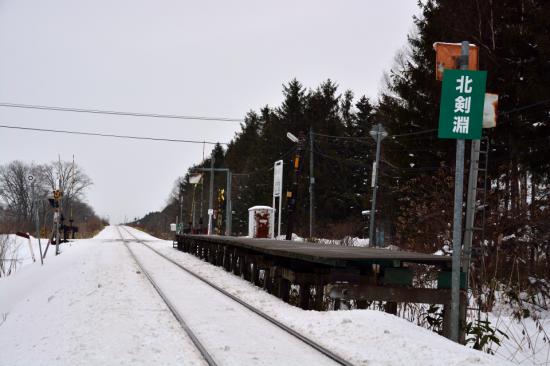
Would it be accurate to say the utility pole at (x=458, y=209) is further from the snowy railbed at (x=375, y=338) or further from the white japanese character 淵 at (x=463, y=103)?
the snowy railbed at (x=375, y=338)

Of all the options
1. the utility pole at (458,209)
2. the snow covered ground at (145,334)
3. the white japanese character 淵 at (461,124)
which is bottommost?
the snow covered ground at (145,334)

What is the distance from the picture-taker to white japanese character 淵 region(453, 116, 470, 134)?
22.6 feet

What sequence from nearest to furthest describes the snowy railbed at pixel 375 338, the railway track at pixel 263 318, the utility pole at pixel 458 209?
the railway track at pixel 263 318
the snowy railbed at pixel 375 338
the utility pole at pixel 458 209

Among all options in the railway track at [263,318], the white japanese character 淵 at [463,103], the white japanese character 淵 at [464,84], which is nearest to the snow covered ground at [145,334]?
the railway track at [263,318]

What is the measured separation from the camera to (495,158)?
59.5 ft

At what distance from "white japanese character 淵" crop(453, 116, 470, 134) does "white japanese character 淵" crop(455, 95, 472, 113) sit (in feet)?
0.30

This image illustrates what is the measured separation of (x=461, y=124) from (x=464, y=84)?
0.51m

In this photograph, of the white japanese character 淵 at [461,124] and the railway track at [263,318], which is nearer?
the railway track at [263,318]

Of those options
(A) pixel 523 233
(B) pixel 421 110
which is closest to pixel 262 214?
(B) pixel 421 110

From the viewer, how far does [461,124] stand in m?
6.89

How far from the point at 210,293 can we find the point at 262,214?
16735mm

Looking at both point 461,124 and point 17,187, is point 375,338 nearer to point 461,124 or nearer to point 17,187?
point 461,124

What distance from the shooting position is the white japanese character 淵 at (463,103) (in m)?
6.91

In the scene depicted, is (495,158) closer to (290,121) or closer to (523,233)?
(523,233)
